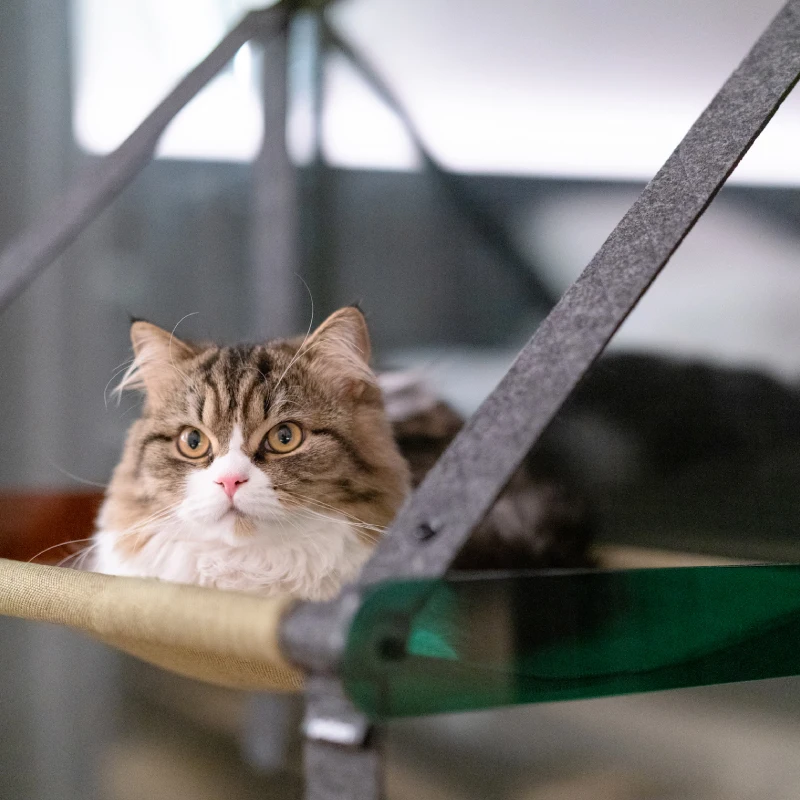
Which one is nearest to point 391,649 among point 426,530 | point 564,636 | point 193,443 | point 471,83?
point 426,530

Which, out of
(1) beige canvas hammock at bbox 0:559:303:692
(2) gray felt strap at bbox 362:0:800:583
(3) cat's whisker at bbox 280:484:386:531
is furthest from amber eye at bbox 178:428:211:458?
(2) gray felt strap at bbox 362:0:800:583

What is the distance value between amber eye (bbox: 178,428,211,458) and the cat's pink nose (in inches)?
3.7

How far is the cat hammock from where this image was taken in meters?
0.61

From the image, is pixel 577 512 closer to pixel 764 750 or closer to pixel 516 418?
pixel 764 750

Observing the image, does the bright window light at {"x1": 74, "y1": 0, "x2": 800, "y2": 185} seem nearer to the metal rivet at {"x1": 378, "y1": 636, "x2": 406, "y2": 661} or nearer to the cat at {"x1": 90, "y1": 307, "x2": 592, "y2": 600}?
the cat at {"x1": 90, "y1": 307, "x2": 592, "y2": 600}

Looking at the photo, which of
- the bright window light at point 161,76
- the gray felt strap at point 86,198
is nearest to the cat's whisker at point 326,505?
the gray felt strap at point 86,198

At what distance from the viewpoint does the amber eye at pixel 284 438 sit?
1025mm

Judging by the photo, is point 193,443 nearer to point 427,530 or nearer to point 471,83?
point 427,530

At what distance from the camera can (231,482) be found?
95 cm

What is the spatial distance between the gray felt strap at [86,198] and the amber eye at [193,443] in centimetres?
46

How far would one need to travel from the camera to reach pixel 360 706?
61cm

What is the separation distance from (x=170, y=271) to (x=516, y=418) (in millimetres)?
1605

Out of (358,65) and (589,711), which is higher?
(358,65)

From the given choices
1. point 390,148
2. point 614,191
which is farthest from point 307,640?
point 390,148
